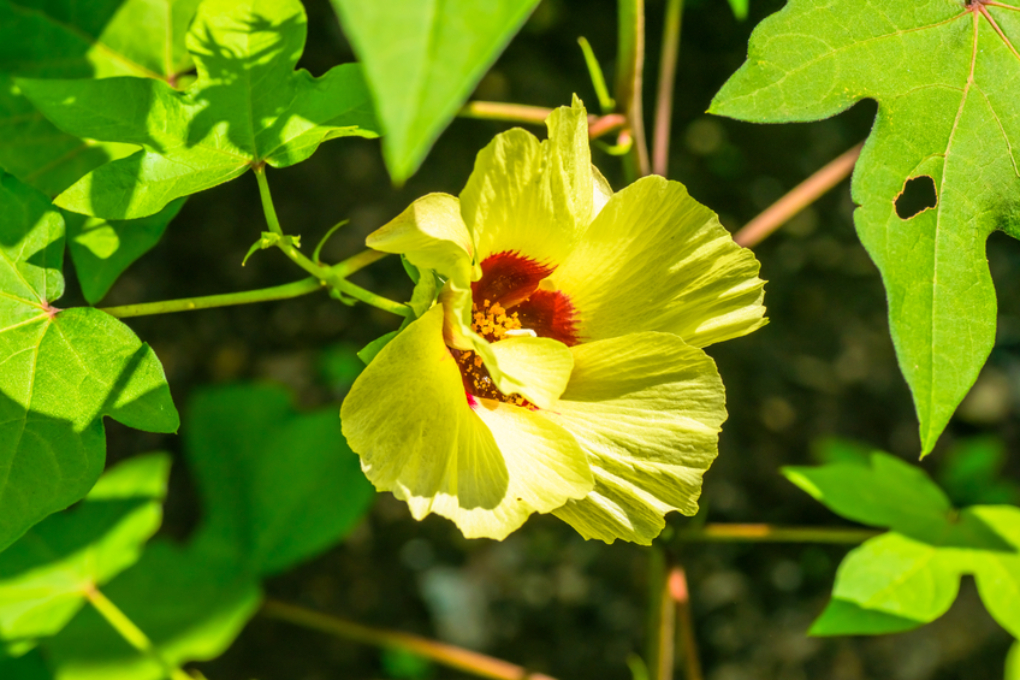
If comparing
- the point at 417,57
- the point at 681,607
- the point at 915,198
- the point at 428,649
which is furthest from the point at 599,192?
the point at 915,198

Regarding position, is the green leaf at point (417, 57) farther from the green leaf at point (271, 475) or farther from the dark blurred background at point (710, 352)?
the dark blurred background at point (710, 352)

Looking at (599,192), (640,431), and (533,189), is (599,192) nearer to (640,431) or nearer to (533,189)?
(533,189)

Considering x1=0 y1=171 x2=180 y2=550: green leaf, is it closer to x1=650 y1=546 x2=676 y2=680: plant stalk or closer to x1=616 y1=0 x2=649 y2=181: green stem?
x1=616 y1=0 x2=649 y2=181: green stem

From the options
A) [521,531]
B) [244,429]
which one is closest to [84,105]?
[244,429]

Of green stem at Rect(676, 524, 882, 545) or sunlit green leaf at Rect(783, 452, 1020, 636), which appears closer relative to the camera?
sunlit green leaf at Rect(783, 452, 1020, 636)

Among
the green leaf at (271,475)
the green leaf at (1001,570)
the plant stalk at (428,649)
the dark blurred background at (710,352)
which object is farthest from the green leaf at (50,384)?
the dark blurred background at (710,352)

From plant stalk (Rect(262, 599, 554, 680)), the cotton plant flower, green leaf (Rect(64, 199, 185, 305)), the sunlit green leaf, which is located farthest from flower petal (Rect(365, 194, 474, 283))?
plant stalk (Rect(262, 599, 554, 680))
